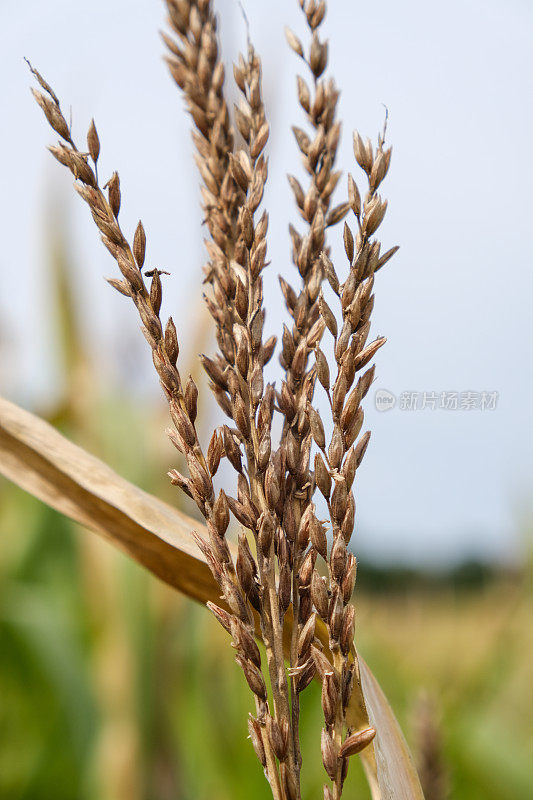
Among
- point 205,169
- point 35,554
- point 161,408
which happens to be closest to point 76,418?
point 161,408

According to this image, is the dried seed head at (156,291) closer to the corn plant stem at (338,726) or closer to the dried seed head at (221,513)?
the dried seed head at (221,513)

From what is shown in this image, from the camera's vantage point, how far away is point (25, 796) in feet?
5.34

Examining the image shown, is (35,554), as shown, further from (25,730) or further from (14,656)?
(25,730)

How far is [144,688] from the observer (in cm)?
146

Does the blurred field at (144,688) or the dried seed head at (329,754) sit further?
the blurred field at (144,688)

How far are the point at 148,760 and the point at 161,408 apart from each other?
74 centimetres

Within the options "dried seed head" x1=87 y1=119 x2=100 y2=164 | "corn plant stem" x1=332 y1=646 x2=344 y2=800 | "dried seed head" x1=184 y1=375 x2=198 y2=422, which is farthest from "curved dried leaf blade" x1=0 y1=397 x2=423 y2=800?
"dried seed head" x1=87 y1=119 x2=100 y2=164

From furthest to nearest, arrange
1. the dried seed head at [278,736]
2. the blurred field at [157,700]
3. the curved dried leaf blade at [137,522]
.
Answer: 1. the blurred field at [157,700]
2. the curved dried leaf blade at [137,522]
3. the dried seed head at [278,736]

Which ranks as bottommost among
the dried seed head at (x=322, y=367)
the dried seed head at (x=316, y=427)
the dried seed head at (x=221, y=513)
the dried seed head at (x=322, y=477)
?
the dried seed head at (x=221, y=513)

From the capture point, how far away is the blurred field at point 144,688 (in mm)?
1422

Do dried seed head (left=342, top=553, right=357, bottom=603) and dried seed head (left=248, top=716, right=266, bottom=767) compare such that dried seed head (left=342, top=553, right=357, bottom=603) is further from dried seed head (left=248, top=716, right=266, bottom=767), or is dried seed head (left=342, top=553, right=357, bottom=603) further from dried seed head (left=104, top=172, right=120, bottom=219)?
dried seed head (left=104, top=172, right=120, bottom=219)

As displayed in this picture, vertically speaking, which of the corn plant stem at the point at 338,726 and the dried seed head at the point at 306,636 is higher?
the dried seed head at the point at 306,636

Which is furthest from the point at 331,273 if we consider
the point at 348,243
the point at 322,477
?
the point at 322,477

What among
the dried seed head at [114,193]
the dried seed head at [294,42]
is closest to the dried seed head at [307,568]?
the dried seed head at [114,193]
